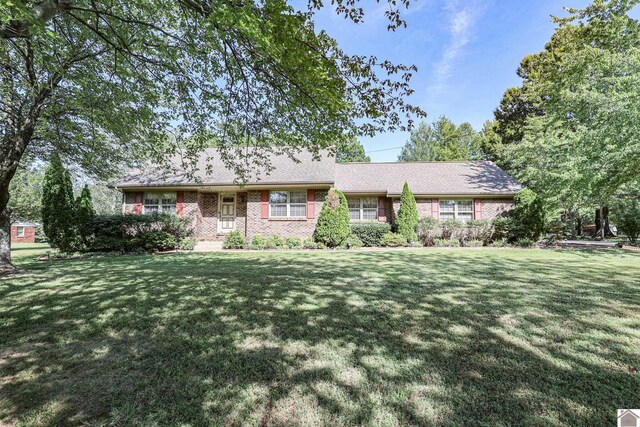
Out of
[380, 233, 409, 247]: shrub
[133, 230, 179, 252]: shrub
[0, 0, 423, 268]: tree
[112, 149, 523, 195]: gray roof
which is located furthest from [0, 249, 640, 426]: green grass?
[112, 149, 523, 195]: gray roof

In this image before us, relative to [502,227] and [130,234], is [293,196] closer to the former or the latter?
[130,234]

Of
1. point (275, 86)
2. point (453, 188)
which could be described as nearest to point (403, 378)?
point (275, 86)

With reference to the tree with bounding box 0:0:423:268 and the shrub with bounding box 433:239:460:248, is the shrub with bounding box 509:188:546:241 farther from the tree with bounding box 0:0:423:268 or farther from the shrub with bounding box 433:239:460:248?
the tree with bounding box 0:0:423:268

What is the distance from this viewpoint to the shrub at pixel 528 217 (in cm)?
1366

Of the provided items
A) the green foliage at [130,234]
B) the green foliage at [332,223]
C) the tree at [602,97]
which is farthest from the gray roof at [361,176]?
the tree at [602,97]

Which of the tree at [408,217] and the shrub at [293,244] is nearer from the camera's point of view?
the shrub at [293,244]

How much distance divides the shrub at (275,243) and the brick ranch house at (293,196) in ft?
3.52

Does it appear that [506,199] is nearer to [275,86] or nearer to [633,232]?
[633,232]

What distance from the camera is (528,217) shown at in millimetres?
13750

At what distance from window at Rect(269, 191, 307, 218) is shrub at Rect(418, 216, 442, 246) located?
19.4 ft

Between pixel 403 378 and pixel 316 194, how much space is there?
12560 millimetres

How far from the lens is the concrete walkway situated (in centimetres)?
1355

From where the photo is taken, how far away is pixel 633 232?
16594 mm

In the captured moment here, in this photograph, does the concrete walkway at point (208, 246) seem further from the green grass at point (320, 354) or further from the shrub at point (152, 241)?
the green grass at point (320, 354)
